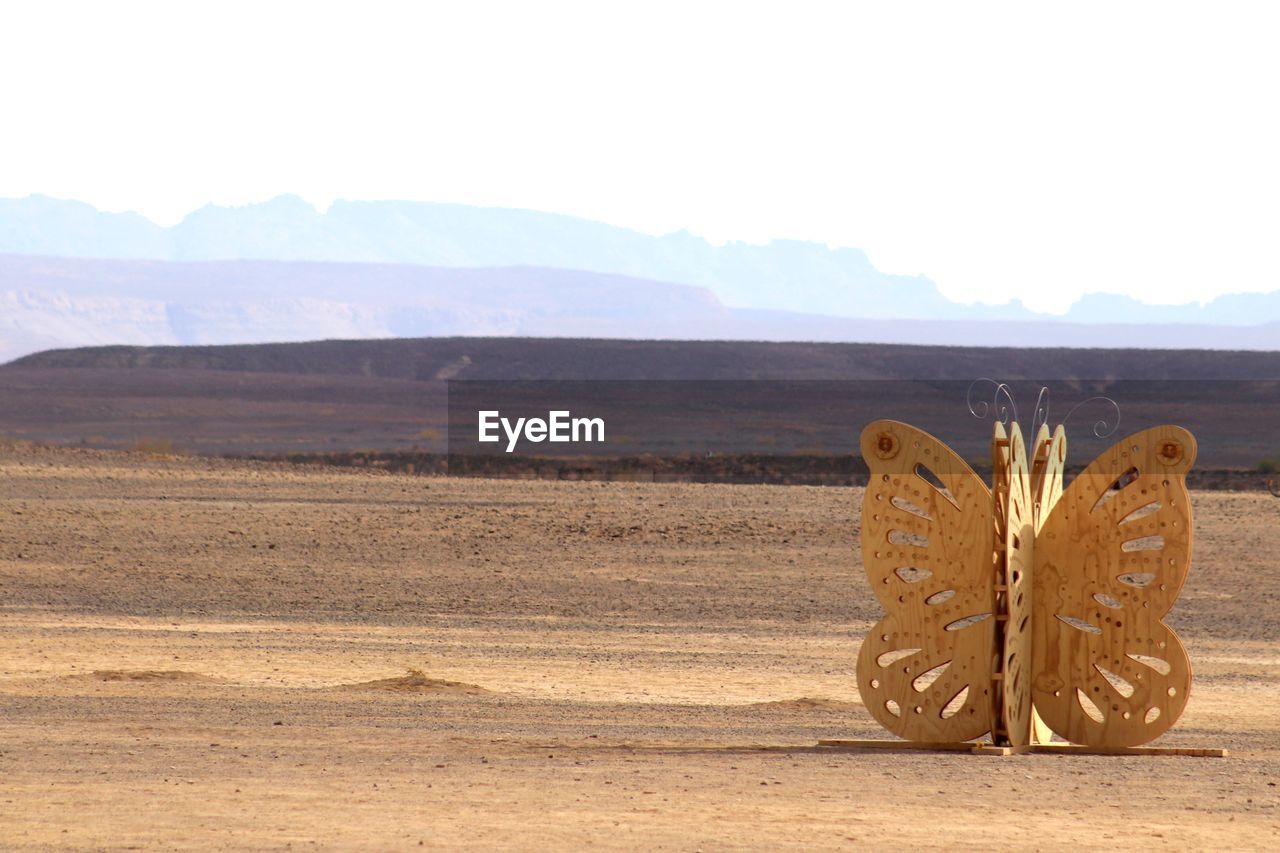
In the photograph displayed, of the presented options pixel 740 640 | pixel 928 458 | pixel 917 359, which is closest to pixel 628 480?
pixel 740 640

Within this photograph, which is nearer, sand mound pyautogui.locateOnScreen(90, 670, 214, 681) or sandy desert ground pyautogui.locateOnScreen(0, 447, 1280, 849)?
sandy desert ground pyautogui.locateOnScreen(0, 447, 1280, 849)

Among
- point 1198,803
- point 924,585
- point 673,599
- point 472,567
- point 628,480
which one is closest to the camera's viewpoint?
point 1198,803

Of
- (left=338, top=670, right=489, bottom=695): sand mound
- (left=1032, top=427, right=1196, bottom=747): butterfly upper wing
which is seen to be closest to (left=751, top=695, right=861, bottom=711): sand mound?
(left=338, top=670, right=489, bottom=695): sand mound

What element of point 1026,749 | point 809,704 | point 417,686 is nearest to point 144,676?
point 417,686

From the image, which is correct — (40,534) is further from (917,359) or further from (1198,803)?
(917,359)

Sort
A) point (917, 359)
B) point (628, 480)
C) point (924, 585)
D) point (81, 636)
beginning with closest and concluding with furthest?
point (924, 585), point (81, 636), point (628, 480), point (917, 359)

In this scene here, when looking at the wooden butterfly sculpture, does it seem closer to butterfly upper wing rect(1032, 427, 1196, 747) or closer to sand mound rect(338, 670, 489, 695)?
butterfly upper wing rect(1032, 427, 1196, 747)
